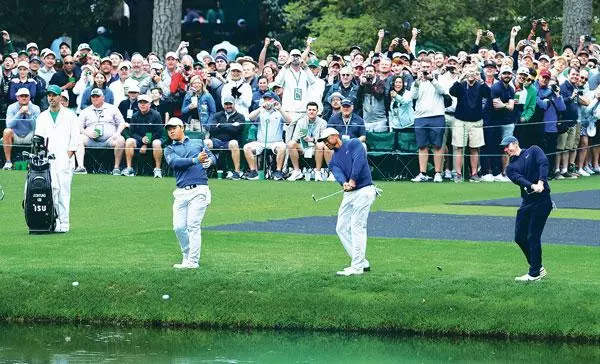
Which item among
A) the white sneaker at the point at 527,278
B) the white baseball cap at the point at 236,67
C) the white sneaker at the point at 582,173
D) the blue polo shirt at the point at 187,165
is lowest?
the white sneaker at the point at 527,278

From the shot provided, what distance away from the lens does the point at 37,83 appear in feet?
108

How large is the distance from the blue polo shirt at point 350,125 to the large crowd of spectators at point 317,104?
2 cm

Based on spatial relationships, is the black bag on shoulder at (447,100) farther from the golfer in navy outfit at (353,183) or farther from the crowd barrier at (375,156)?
the golfer in navy outfit at (353,183)

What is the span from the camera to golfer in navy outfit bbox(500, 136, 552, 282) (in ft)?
64.4

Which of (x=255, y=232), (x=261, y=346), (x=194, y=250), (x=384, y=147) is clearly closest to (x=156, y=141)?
(x=384, y=147)

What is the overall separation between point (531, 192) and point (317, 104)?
1227cm

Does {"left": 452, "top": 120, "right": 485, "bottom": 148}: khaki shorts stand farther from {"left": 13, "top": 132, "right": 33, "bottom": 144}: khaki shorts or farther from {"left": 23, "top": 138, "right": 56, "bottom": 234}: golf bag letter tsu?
{"left": 23, "top": 138, "right": 56, "bottom": 234}: golf bag letter tsu

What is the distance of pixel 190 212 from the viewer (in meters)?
→ 20.6

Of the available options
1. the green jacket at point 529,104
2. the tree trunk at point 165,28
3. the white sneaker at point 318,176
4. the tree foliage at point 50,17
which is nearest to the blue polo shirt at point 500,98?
the green jacket at point 529,104

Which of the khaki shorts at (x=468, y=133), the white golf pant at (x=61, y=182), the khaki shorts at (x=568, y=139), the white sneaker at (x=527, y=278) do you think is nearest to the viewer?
the white sneaker at (x=527, y=278)

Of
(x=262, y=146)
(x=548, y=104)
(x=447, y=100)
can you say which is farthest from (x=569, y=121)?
(x=262, y=146)

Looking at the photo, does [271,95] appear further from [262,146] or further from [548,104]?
[548,104]

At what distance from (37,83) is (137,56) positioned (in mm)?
2029

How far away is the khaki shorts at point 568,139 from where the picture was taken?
33.2 metres
